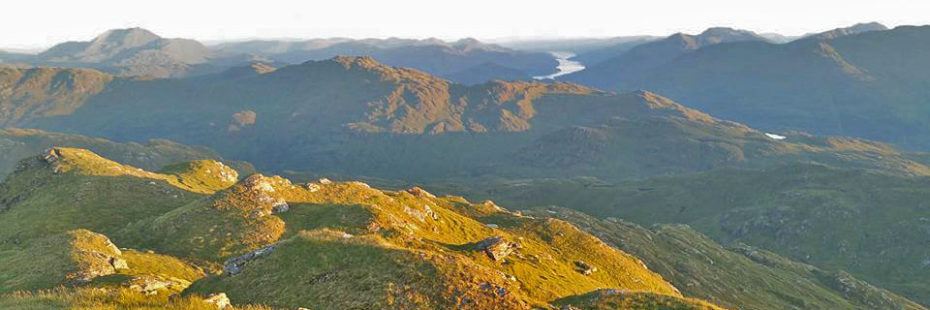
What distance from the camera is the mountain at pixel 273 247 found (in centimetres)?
3278

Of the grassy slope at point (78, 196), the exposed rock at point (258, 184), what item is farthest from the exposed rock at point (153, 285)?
the grassy slope at point (78, 196)

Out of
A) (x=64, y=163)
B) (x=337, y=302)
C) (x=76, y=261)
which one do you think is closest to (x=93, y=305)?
(x=337, y=302)

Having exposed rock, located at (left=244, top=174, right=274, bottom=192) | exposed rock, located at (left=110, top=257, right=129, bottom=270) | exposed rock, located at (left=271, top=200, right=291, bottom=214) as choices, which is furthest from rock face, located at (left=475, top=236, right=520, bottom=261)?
exposed rock, located at (left=244, top=174, right=274, bottom=192)

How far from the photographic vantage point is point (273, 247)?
40.7 meters

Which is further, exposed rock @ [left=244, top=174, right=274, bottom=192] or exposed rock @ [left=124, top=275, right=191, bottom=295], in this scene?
exposed rock @ [left=244, top=174, right=274, bottom=192]

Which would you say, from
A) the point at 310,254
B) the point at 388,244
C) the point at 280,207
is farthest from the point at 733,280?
the point at 310,254

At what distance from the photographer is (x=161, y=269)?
6122cm

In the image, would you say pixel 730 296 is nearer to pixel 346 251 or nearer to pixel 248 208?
pixel 248 208

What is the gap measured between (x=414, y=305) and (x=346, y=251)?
8.58 meters

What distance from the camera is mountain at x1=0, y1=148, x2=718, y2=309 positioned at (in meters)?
32.8

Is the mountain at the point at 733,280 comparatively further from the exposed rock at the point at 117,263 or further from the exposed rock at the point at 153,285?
the exposed rock at the point at 153,285

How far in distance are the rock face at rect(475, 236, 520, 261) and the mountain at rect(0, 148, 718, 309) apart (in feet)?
0.76

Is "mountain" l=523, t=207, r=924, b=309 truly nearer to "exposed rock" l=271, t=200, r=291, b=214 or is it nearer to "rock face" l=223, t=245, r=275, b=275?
"exposed rock" l=271, t=200, r=291, b=214

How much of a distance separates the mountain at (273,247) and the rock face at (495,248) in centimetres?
23
